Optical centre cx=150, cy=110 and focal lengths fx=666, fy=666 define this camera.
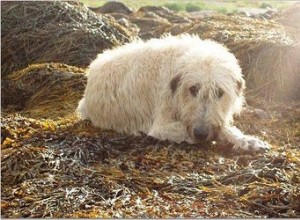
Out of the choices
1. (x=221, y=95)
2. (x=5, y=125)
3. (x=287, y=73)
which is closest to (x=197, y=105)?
(x=221, y=95)

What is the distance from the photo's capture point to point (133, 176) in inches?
214

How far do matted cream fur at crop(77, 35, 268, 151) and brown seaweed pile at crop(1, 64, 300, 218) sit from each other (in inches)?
7.2

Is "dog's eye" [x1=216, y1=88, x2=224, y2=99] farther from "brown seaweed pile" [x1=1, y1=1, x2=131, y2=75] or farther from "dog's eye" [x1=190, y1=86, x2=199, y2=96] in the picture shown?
"brown seaweed pile" [x1=1, y1=1, x2=131, y2=75]

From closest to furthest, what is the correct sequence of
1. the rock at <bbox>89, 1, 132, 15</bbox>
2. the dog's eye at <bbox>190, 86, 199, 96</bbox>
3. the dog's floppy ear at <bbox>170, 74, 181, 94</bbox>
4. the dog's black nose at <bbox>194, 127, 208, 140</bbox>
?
the dog's black nose at <bbox>194, 127, 208, 140</bbox>
the dog's eye at <bbox>190, 86, 199, 96</bbox>
the dog's floppy ear at <bbox>170, 74, 181, 94</bbox>
the rock at <bbox>89, 1, 132, 15</bbox>

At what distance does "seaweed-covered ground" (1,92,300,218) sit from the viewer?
475 cm

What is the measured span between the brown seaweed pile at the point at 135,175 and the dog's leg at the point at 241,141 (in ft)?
0.32

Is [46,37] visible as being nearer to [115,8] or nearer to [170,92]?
[170,92]

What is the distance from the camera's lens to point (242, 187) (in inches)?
202

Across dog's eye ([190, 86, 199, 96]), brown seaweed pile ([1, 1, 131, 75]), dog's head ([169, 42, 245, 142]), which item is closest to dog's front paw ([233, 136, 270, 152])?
dog's head ([169, 42, 245, 142])

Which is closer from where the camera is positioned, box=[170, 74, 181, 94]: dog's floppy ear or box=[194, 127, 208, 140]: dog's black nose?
box=[194, 127, 208, 140]: dog's black nose

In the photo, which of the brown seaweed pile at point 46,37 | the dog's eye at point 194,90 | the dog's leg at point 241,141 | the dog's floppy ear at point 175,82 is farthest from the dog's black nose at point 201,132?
the brown seaweed pile at point 46,37

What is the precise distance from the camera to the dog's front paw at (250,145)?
6.16 metres

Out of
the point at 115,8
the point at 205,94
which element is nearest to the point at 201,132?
the point at 205,94

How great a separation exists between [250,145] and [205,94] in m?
0.64
